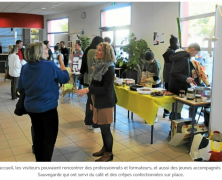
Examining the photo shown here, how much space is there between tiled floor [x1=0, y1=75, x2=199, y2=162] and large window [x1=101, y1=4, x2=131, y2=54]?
14.7 feet

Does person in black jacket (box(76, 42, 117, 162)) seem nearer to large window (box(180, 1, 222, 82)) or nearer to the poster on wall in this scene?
large window (box(180, 1, 222, 82))

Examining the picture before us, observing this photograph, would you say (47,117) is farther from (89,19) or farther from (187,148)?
(89,19)

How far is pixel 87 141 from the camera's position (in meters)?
3.20

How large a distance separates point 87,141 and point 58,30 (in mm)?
9877

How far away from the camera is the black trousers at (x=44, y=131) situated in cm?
203

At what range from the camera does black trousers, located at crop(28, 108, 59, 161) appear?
2030 millimetres

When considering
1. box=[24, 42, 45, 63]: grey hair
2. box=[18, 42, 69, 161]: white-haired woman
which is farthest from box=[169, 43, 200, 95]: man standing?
box=[24, 42, 45, 63]: grey hair

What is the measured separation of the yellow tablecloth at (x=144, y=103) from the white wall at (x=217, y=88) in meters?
0.54

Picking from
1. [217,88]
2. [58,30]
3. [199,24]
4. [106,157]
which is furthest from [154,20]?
[58,30]

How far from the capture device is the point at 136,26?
747cm

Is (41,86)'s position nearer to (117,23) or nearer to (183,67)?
(183,67)

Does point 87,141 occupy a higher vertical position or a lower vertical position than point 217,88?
lower

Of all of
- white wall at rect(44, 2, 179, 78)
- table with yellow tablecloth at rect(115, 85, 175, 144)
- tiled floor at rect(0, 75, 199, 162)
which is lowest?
tiled floor at rect(0, 75, 199, 162)
